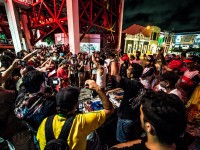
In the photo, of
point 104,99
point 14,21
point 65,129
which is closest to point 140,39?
point 14,21

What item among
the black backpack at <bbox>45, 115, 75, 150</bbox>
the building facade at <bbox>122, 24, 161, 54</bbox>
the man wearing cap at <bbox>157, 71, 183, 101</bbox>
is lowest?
the black backpack at <bbox>45, 115, 75, 150</bbox>

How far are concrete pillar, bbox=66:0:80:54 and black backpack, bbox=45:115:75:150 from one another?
10782 millimetres

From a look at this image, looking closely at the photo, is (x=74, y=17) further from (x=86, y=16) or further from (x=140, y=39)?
(x=140, y=39)

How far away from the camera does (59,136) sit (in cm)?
146

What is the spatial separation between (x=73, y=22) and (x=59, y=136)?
11132mm

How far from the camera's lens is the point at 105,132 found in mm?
3078

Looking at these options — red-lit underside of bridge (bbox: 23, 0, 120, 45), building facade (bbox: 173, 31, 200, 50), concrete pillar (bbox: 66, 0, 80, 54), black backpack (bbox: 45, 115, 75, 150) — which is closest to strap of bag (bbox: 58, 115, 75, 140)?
black backpack (bbox: 45, 115, 75, 150)

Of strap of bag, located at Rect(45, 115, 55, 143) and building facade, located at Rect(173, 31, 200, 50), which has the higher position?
building facade, located at Rect(173, 31, 200, 50)

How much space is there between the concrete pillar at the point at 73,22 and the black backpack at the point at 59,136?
35.4ft

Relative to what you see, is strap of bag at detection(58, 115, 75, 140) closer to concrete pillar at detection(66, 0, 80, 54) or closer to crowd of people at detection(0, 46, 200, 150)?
crowd of people at detection(0, 46, 200, 150)

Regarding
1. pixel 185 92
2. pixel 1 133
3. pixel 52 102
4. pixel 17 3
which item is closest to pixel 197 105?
Answer: pixel 185 92

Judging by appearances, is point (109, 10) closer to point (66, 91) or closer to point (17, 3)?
point (17, 3)

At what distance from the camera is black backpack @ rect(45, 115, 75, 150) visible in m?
1.34

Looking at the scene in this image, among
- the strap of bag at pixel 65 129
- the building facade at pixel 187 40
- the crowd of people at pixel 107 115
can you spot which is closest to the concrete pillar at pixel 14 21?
the crowd of people at pixel 107 115
